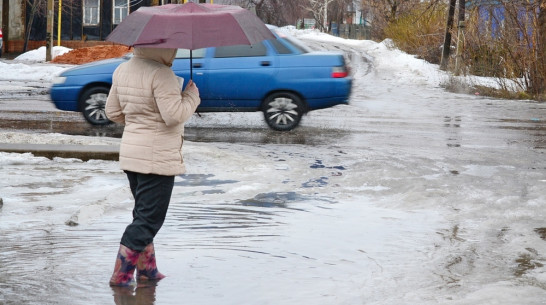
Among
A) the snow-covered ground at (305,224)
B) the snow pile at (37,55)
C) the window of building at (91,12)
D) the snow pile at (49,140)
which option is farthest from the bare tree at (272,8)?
the snow pile at (49,140)

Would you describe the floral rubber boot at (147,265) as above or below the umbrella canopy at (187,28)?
below

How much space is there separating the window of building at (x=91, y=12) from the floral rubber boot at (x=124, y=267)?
40730 millimetres

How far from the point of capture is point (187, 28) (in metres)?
5.56

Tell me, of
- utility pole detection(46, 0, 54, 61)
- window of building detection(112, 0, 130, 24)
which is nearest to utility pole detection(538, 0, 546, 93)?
utility pole detection(46, 0, 54, 61)

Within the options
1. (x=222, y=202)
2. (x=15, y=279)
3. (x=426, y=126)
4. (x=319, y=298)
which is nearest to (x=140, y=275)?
(x=15, y=279)

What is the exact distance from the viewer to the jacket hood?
5.45 meters

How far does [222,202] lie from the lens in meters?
A: 8.70

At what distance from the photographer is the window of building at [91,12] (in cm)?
4503

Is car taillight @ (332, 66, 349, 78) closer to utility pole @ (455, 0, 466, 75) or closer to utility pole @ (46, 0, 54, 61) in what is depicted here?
utility pole @ (455, 0, 466, 75)

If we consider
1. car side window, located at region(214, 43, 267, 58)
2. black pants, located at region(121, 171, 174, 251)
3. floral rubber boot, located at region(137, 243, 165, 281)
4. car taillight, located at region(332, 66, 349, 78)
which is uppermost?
car side window, located at region(214, 43, 267, 58)

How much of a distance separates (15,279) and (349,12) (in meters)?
107

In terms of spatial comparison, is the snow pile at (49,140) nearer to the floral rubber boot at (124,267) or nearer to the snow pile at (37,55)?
the floral rubber boot at (124,267)

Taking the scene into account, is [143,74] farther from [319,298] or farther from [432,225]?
[432,225]

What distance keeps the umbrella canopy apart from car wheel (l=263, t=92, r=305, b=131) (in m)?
8.48
